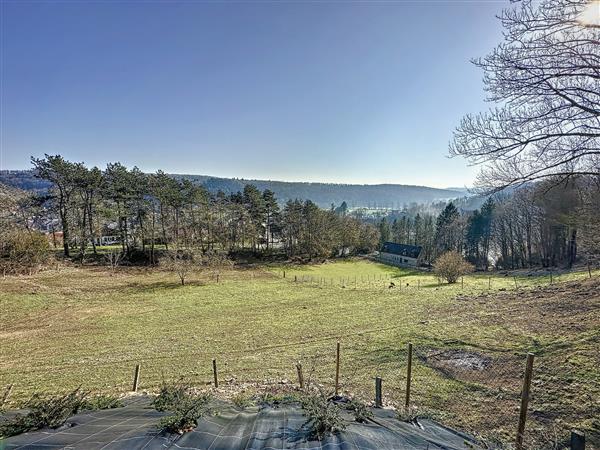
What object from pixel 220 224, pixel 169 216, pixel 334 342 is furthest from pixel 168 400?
pixel 220 224

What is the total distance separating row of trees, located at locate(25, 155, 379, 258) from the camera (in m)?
33.7

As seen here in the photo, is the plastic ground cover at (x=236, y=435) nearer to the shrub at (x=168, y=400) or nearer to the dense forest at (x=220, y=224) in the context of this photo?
the shrub at (x=168, y=400)

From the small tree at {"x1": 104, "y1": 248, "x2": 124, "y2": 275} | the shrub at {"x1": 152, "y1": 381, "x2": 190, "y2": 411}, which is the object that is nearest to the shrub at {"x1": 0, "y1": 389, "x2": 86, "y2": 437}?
the shrub at {"x1": 152, "y1": 381, "x2": 190, "y2": 411}

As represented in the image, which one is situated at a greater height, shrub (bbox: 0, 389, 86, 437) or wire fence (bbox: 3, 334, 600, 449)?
shrub (bbox: 0, 389, 86, 437)

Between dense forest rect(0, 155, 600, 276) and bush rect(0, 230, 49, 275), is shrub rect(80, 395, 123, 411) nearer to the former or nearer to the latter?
dense forest rect(0, 155, 600, 276)

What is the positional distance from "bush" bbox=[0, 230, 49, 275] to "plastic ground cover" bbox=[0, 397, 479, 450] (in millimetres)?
30871

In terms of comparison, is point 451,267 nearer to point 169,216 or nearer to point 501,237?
point 501,237

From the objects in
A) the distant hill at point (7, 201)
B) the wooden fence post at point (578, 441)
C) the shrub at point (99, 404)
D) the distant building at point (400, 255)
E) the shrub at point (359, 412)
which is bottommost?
the distant building at point (400, 255)

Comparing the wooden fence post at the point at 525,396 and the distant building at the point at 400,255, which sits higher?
the wooden fence post at the point at 525,396

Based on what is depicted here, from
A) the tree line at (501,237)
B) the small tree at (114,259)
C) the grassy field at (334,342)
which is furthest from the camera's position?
the tree line at (501,237)

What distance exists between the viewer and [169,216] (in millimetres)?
39188

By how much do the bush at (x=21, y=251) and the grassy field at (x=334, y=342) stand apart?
4519 mm

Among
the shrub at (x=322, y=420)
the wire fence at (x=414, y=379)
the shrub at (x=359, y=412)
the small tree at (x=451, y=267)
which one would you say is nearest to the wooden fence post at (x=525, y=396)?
the wire fence at (x=414, y=379)

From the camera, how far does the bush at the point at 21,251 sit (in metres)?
26.3
